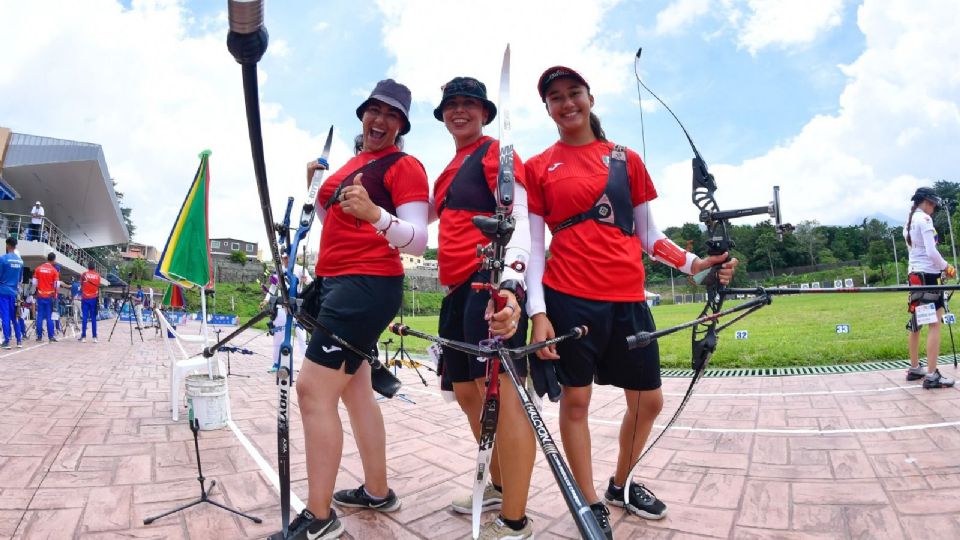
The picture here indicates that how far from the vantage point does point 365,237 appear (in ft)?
6.97

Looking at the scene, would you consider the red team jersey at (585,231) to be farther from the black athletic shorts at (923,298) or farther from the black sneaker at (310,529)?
the black athletic shorts at (923,298)

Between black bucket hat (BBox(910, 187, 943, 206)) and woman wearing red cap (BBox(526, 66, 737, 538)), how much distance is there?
3.81 m

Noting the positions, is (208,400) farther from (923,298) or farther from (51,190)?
(51,190)

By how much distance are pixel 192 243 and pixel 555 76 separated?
3.44m

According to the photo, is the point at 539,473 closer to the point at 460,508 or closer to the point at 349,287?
the point at 460,508

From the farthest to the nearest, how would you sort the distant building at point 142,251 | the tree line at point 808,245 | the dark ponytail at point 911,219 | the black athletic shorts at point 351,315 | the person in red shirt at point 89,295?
the tree line at point 808,245 → the distant building at point 142,251 → the person in red shirt at point 89,295 → the dark ponytail at point 911,219 → the black athletic shorts at point 351,315

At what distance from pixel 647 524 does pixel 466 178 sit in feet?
5.54

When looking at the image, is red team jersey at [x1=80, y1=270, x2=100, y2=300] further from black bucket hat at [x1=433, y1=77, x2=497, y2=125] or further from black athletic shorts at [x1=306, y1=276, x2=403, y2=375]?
black bucket hat at [x1=433, y1=77, x2=497, y2=125]

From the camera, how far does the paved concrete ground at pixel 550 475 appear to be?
2.13 meters

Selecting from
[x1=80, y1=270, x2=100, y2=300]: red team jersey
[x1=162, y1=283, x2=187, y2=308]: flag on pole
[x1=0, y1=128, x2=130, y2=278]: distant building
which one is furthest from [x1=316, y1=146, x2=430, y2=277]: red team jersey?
[x1=0, y1=128, x2=130, y2=278]: distant building

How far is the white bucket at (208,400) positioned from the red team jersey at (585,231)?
3.00 meters

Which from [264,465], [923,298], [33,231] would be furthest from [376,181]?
[33,231]

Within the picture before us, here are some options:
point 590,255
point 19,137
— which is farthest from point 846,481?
point 19,137

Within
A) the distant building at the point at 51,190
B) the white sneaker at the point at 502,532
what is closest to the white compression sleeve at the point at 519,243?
the white sneaker at the point at 502,532
